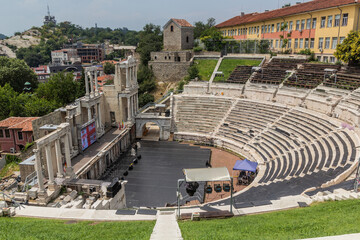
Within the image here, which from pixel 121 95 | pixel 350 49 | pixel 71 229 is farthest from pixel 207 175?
pixel 350 49

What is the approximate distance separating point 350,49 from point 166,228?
110ft

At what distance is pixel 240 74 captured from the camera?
145 ft

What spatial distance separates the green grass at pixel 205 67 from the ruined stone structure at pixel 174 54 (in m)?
2.14

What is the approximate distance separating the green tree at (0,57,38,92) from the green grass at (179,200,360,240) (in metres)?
51.9

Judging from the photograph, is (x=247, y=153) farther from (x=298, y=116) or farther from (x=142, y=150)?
(x=142, y=150)

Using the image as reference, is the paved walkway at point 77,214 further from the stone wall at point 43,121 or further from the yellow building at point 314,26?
the yellow building at point 314,26

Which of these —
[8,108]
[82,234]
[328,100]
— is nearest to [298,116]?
[328,100]

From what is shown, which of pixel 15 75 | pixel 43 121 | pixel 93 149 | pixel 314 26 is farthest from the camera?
pixel 15 75

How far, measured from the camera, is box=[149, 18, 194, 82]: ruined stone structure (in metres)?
54.2

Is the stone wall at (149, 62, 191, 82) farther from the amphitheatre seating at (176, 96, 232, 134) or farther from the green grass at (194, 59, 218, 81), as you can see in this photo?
the amphitheatre seating at (176, 96, 232, 134)

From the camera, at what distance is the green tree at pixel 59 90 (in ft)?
150

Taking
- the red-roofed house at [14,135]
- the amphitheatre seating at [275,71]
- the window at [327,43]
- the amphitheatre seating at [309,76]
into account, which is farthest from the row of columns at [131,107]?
the window at [327,43]

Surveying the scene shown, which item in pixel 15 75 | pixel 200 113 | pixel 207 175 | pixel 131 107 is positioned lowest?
pixel 200 113

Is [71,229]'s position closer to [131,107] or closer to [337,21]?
[131,107]
